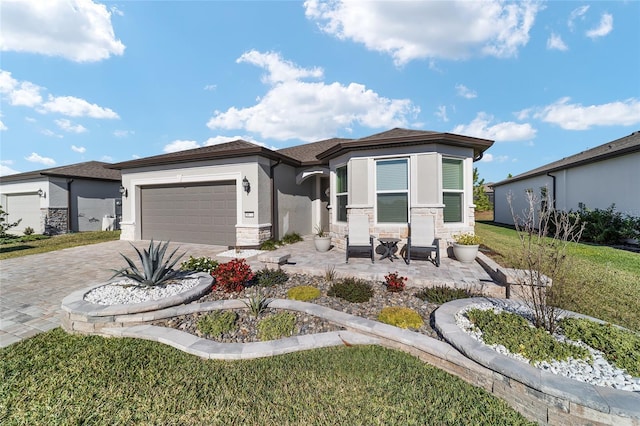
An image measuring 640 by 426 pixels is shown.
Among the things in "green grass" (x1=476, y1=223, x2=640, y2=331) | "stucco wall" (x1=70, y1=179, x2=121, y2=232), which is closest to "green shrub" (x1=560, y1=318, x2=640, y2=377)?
"green grass" (x1=476, y1=223, x2=640, y2=331)

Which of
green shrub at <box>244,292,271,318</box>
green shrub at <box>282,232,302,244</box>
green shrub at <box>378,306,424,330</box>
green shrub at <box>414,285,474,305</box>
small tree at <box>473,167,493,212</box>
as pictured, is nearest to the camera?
green shrub at <box>378,306,424,330</box>

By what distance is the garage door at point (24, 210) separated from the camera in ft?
45.0

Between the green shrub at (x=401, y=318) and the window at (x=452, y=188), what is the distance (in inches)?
178

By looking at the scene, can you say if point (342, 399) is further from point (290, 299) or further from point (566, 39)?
point (566, 39)

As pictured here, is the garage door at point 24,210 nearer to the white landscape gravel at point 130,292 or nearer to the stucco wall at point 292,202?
the stucco wall at point 292,202

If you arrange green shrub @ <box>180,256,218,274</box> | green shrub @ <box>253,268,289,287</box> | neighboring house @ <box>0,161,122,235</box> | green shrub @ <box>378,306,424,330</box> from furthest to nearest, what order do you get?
neighboring house @ <box>0,161,122,235</box>, green shrub @ <box>180,256,218,274</box>, green shrub @ <box>253,268,289,287</box>, green shrub @ <box>378,306,424,330</box>

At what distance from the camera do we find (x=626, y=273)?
5660 mm

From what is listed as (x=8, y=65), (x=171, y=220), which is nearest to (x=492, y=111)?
(x=171, y=220)

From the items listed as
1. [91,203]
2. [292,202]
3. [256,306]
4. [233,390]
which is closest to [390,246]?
[256,306]

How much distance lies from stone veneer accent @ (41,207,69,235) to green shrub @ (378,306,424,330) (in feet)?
57.7

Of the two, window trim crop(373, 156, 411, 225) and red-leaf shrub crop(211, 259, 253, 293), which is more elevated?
window trim crop(373, 156, 411, 225)

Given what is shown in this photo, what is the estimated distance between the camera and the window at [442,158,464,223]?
7.07 m

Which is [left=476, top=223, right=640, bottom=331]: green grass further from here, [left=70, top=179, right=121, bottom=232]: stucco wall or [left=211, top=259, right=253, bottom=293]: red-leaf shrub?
[left=70, top=179, right=121, bottom=232]: stucco wall

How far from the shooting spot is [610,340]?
2.49m
